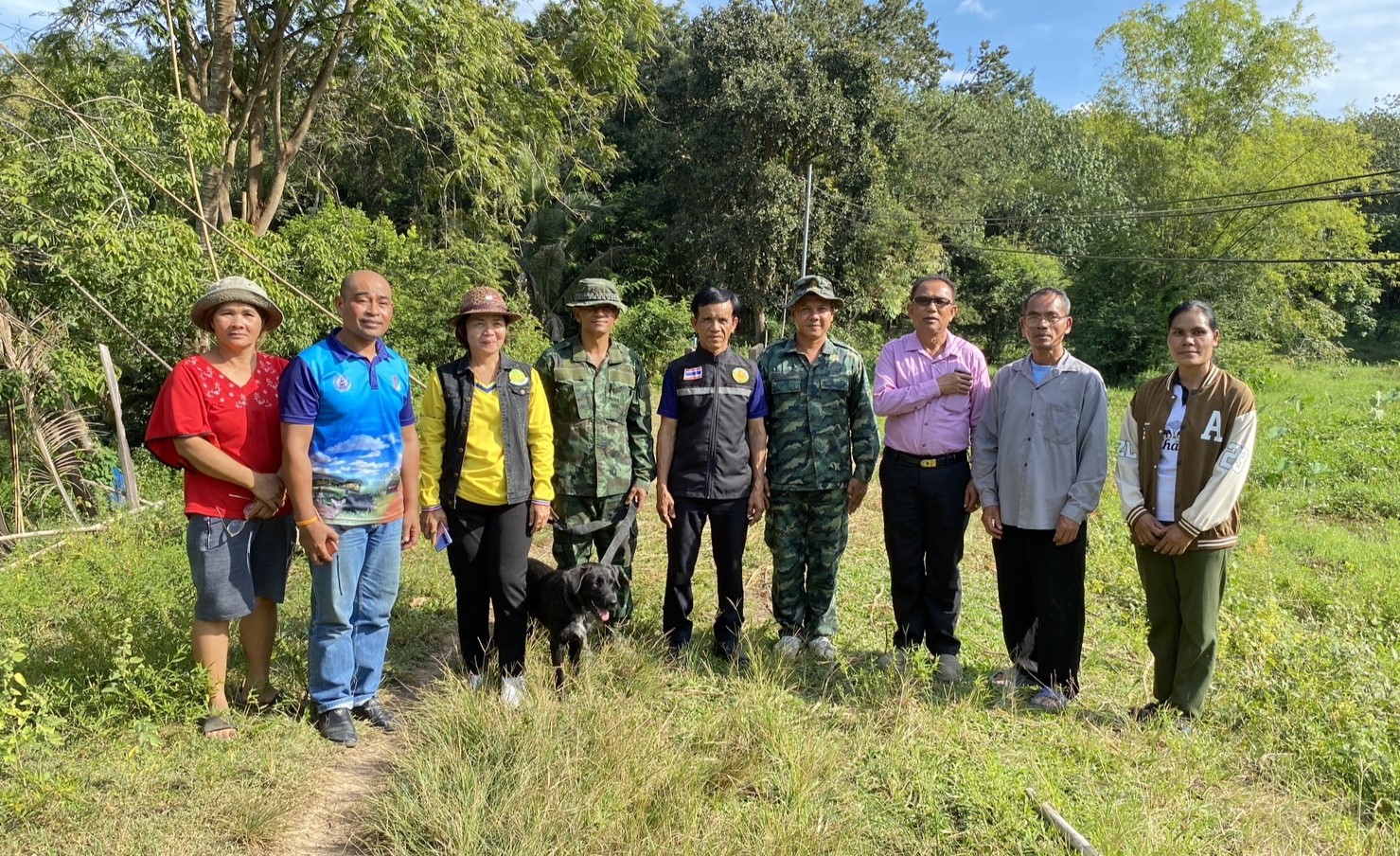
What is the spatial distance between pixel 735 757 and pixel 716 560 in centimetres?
119

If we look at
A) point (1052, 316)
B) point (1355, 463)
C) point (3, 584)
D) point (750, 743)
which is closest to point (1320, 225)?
point (1355, 463)

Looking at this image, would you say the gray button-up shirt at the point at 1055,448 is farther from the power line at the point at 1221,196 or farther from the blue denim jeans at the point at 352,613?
the power line at the point at 1221,196

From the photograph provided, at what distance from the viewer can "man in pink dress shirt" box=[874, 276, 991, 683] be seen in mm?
3826

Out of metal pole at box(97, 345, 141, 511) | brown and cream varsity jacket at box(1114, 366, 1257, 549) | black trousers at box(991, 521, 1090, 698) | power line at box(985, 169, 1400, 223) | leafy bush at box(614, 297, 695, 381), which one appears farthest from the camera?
power line at box(985, 169, 1400, 223)

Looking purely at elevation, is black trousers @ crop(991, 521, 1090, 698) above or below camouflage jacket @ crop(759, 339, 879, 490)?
below

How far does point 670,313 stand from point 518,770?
56.6ft

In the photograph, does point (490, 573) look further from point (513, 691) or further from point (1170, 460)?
point (1170, 460)

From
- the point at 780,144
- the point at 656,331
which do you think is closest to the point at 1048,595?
the point at 656,331

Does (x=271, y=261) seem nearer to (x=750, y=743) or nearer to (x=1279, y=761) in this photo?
(x=750, y=743)

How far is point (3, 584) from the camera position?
5246mm

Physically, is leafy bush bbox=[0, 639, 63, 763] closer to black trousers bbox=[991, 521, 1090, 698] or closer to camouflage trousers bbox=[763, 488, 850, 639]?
camouflage trousers bbox=[763, 488, 850, 639]

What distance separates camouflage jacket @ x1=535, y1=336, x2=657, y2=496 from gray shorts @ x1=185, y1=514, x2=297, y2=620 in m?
1.29

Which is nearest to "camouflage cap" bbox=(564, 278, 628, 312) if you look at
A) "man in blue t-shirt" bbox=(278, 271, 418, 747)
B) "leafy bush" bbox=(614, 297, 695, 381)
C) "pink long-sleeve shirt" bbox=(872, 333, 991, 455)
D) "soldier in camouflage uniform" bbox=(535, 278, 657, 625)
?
"soldier in camouflage uniform" bbox=(535, 278, 657, 625)

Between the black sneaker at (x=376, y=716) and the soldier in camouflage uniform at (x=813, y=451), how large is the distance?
6.03ft
